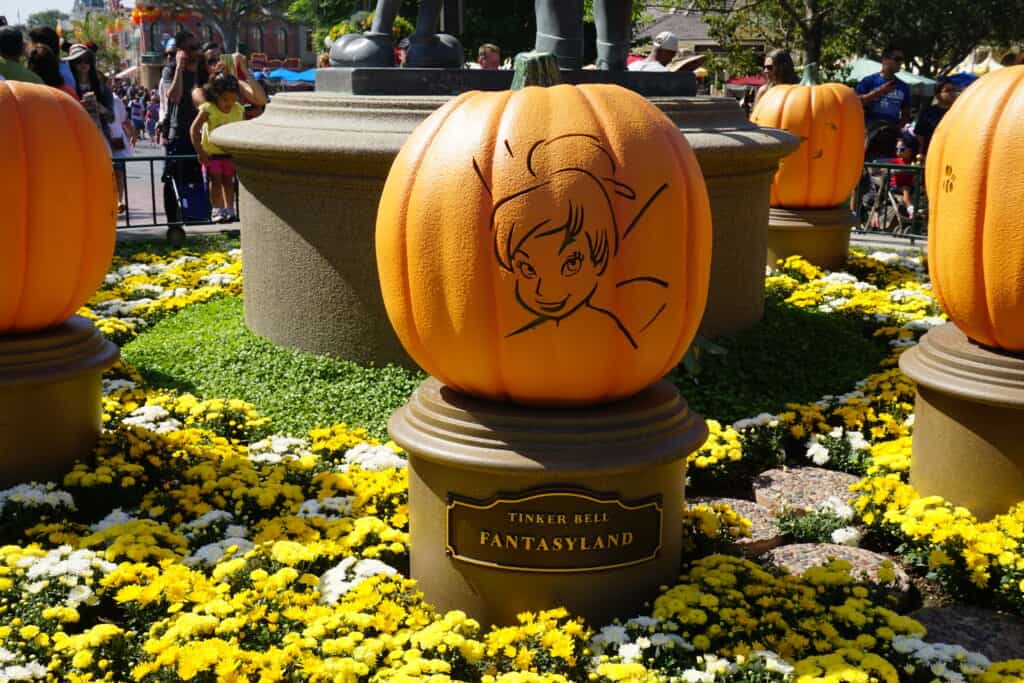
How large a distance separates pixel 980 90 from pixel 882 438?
5.59 feet

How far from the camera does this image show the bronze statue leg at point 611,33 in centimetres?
722

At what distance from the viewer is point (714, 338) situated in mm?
6340

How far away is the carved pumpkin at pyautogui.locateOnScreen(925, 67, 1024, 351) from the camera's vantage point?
4.16 metres

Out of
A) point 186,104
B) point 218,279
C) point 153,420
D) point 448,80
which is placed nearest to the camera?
point 153,420

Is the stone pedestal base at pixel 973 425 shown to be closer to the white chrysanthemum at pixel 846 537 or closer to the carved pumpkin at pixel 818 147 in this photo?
the white chrysanthemum at pixel 846 537

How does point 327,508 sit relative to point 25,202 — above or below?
below

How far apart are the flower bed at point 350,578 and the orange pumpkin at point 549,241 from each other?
72cm

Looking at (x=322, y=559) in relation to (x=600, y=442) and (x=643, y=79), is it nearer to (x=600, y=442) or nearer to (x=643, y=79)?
(x=600, y=442)

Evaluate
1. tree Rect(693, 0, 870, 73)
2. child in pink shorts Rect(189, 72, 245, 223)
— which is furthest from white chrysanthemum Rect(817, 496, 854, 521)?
tree Rect(693, 0, 870, 73)

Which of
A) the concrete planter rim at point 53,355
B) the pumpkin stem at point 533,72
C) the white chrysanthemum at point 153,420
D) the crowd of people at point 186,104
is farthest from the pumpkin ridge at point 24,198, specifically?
the crowd of people at point 186,104

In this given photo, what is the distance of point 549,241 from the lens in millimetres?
3236

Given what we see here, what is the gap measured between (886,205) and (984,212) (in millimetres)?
8915

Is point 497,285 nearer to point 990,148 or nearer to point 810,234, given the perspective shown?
point 990,148

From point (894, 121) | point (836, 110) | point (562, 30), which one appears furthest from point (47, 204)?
point (894, 121)
